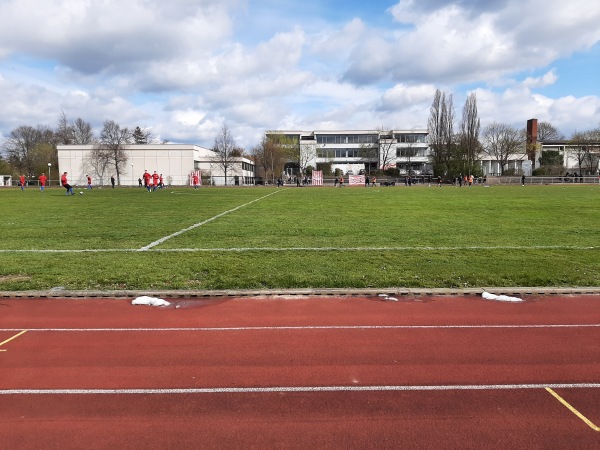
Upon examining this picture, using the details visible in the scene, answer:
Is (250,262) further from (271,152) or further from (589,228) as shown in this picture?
(271,152)

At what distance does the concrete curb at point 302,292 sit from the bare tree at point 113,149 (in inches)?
3109

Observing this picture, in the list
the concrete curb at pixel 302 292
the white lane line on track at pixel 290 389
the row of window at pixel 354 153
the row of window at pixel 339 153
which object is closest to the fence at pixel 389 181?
the row of window at pixel 354 153

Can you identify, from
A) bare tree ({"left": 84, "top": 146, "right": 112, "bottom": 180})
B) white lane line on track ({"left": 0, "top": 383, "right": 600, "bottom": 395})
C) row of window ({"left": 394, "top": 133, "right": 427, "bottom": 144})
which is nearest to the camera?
white lane line on track ({"left": 0, "top": 383, "right": 600, "bottom": 395})

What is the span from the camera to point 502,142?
84.8 m

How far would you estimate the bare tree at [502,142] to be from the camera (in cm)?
8419

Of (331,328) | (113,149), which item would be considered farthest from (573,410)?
(113,149)

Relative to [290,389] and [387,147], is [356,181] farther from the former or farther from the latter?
[290,389]

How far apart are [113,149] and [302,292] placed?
3228 inches

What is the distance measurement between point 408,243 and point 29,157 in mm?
98610

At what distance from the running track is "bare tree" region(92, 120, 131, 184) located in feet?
265

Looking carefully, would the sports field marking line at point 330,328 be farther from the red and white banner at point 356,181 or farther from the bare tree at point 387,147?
the bare tree at point 387,147

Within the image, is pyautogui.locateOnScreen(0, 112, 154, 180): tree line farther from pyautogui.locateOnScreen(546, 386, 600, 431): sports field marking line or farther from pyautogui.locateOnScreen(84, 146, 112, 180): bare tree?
pyautogui.locateOnScreen(546, 386, 600, 431): sports field marking line

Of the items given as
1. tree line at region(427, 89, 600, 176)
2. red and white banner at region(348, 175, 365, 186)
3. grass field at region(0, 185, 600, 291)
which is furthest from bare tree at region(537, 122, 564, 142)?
grass field at region(0, 185, 600, 291)

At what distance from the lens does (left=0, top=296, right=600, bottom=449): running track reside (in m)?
3.74
